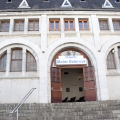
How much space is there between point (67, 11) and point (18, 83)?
8.15 m

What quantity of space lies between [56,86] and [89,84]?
2905 millimetres

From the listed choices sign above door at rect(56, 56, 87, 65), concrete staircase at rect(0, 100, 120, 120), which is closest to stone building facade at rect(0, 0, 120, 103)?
sign above door at rect(56, 56, 87, 65)

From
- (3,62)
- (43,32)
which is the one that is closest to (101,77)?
(43,32)

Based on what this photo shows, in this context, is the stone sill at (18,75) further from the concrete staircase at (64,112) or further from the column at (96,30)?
the column at (96,30)

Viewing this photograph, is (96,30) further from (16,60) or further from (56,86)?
(16,60)

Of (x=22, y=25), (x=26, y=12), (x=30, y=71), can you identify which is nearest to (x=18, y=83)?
(x=30, y=71)

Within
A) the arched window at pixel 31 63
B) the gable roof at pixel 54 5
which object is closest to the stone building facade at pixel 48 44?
the arched window at pixel 31 63

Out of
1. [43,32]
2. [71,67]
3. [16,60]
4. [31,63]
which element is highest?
[43,32]

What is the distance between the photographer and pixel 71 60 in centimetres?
1403

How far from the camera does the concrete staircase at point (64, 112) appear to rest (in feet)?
27.3

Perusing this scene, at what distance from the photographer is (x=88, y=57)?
14.4 m

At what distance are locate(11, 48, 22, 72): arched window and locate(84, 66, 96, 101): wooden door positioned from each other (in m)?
5.98

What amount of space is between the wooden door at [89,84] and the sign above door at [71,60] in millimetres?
751

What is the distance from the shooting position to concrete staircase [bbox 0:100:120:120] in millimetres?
8309
